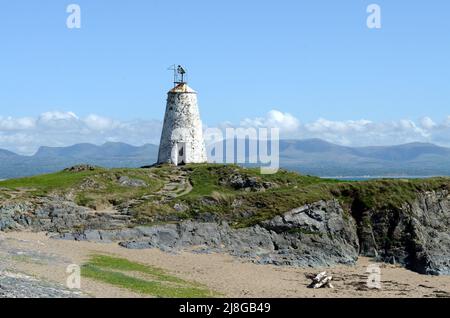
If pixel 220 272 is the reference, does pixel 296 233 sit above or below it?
above

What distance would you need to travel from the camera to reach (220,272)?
46812mm

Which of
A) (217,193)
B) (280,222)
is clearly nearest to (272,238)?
(280,222)

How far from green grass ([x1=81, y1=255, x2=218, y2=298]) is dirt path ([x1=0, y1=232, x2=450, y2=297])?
3.83 ft

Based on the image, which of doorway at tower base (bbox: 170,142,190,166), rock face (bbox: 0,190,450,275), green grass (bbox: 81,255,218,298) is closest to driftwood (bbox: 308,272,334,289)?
rock face (bbox: 0,190,450,275)

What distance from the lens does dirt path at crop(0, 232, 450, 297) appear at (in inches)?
1553

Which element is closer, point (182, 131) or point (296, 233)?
point (296, 233)

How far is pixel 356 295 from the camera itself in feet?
136

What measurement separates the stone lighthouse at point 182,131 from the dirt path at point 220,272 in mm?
29855

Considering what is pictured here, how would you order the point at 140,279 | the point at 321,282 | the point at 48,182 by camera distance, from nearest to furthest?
1. the point at 140,279
2. the point at 321,282
3. the point at 48,182

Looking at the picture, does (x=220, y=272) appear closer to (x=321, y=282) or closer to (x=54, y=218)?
(x=321, y=282)

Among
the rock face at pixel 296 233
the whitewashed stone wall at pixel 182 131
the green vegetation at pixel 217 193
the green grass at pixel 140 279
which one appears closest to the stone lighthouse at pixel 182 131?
the whitewashed stone wall at pixel 182 131

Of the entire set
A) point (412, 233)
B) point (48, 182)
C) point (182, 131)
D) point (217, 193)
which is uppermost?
point (182, 131)

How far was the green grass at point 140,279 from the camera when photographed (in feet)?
119
